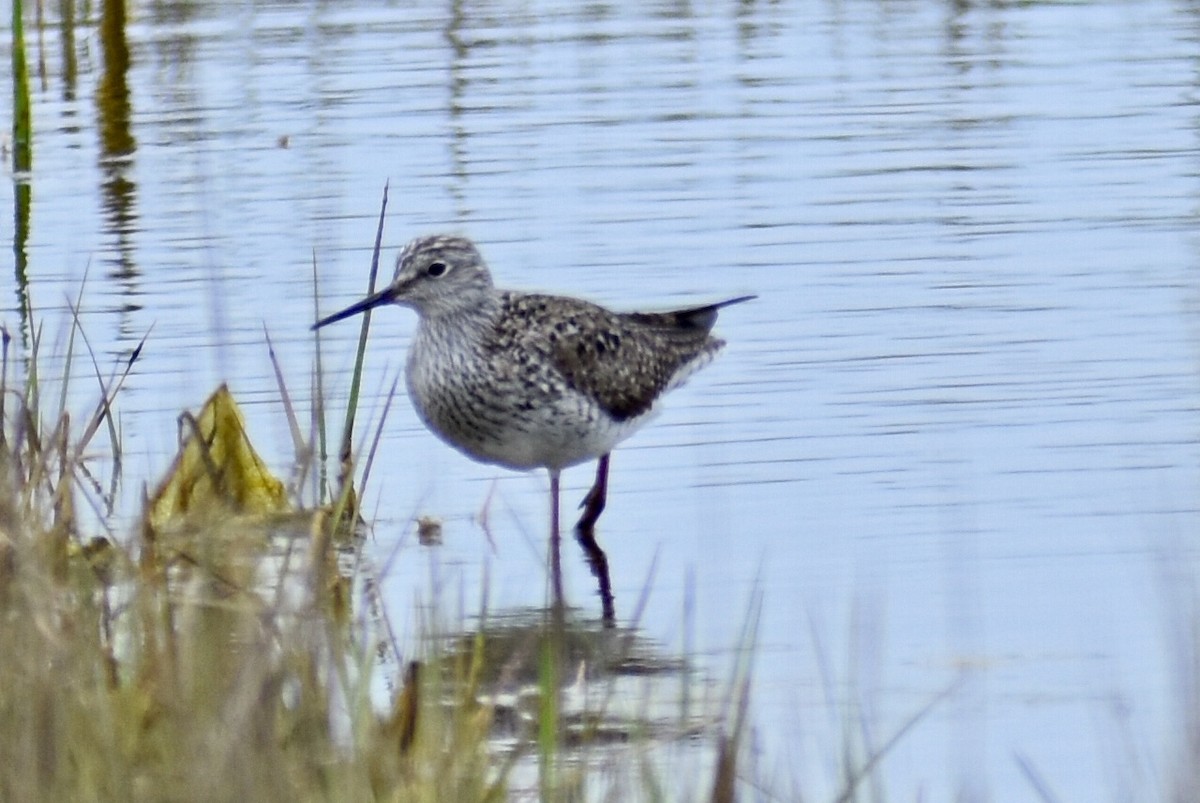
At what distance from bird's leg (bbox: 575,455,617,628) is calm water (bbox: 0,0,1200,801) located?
0.05 m

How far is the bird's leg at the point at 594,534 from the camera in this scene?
740cm

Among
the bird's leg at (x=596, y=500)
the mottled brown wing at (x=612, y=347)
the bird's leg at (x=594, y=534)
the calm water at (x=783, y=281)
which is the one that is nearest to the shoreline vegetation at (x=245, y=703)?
the calm water at (x=783, y=281)

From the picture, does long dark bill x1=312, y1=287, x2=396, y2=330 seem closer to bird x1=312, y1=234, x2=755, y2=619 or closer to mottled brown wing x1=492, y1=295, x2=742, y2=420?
bird x1=312, y1=234, x2=755, y2=619

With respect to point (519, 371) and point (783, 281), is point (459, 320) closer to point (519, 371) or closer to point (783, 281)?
point (519, 371)

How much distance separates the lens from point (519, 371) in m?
7.87

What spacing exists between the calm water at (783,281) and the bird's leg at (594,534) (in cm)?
5

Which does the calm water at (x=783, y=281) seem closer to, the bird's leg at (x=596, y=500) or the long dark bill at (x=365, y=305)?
the bird's leg at (x=596, y=500)

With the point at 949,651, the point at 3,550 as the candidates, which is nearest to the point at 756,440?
the point at 949,651

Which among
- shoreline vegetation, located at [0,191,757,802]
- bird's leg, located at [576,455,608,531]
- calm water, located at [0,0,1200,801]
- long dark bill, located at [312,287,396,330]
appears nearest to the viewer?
shoreline vegetation, located at [0,191,757,802]

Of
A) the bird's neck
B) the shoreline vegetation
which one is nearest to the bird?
the bird's neck

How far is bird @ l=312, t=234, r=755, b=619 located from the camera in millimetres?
7809

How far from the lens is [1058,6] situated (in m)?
15.5

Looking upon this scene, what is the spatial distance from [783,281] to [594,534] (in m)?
2.63

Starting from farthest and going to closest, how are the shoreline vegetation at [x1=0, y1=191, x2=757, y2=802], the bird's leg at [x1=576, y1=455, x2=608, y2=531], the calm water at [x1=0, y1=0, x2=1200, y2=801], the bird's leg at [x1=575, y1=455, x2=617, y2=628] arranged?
the bird's leg at [x1=576, y1=455, x2=608, y2=531] < the bird's leg at [x1=575, y1=455, x2=617, y2=628] < the calm water at [x1=0, y1=0, x2=1200, y2=801] < the shoreline vegetation at [x1=0, y1=191, x2=757, y2=802]
